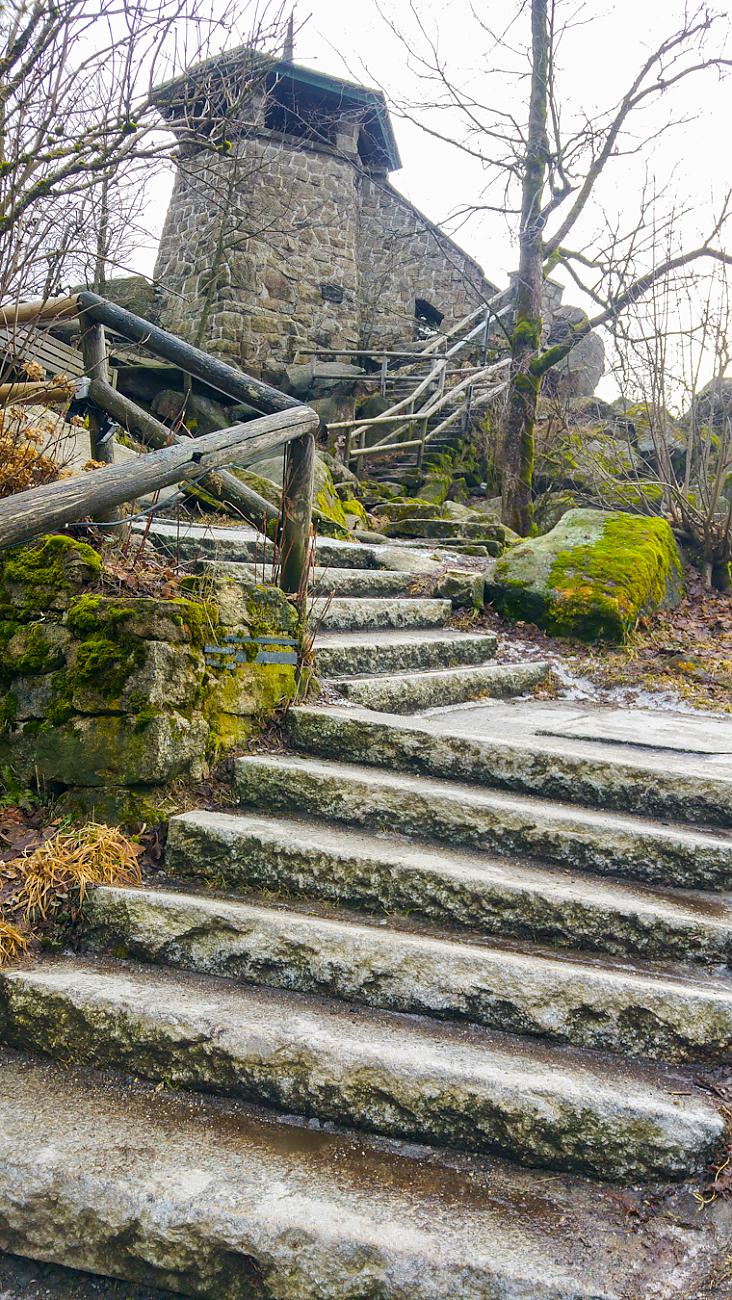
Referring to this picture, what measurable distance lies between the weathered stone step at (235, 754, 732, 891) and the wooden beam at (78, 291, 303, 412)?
1.51m

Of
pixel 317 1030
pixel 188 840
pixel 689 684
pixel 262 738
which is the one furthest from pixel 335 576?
pixel 317 1030

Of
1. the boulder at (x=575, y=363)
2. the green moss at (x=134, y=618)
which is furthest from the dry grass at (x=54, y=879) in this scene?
the boulder at (x=575, y=363)

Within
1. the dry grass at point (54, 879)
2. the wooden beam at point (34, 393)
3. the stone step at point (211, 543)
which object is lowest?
the dry grass at point (54, 879)

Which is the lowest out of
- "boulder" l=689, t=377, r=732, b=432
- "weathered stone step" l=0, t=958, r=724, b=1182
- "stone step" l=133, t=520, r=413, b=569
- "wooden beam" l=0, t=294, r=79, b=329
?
"weathered stone step" l=0, t=958, r=724, b=1182

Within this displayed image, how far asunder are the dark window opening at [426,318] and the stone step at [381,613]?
15351 millimetres

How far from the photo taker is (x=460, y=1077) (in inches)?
78.0

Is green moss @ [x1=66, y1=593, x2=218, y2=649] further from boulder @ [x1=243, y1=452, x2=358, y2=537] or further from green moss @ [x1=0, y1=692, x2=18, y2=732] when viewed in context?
boulder @ [x1=243, y1=452, x2=358, y2=537]

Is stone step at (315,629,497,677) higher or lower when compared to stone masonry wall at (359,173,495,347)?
lower

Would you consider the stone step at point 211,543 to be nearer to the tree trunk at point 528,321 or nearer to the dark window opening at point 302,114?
the tree trunk at point 528,321

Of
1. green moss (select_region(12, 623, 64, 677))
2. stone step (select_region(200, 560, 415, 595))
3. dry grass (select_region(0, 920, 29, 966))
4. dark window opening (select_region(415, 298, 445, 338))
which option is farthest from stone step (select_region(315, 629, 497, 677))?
dark window opening (select_region(415, 298, 445, 338))

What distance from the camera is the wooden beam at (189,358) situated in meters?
3.57

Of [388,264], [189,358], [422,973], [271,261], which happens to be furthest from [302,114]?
[422,973]

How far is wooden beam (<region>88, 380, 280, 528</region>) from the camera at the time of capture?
388cm

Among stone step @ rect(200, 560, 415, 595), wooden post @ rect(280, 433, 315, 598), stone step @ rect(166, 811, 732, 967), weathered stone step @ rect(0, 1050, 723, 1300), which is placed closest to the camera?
weathered stone step @ rect(0, 1050, 723, 1300)
